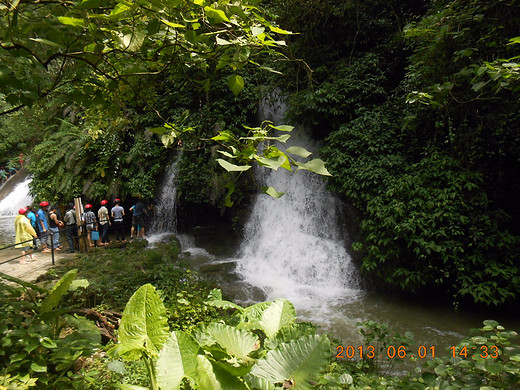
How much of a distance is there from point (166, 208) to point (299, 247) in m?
5.42

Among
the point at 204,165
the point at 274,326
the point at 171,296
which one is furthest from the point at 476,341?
the point at 204,165

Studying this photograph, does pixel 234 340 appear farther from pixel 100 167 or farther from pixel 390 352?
pixel 100 167

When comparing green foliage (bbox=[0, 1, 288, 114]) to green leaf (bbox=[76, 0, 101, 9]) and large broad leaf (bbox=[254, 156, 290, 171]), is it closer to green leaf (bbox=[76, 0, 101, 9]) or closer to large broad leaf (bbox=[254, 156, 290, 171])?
green leaf (bbox=[76, 0, 101, 9])

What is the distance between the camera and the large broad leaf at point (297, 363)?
105 centimetres

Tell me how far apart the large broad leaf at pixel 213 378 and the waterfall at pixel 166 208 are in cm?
1082

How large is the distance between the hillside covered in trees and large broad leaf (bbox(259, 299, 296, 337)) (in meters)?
0.84

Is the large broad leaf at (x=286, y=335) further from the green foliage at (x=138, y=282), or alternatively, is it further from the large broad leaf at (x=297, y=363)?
the green foliage at (x=138, y=282)

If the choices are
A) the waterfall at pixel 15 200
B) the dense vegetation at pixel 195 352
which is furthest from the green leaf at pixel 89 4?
the waterfall at pixel 15 200

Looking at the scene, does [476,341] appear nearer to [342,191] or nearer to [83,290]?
[83,290]

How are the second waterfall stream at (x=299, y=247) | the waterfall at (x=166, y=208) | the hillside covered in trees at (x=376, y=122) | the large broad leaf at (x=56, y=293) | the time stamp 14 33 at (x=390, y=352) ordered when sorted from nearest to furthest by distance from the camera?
the large broad leaf at (x=56, y=293) → the hillside covered in trees at (x=376, y=122) → the time stamp 14 33 at (x=390, y=352) → the second waterfall stream at (x=299, y=247) → the waterfall at (x=166, y=208)

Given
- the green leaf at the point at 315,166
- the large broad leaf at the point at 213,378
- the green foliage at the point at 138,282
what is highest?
the green leaf at the point at 315,166

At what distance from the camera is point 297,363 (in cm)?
109

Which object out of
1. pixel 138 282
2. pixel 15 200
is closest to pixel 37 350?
pixel 138 282

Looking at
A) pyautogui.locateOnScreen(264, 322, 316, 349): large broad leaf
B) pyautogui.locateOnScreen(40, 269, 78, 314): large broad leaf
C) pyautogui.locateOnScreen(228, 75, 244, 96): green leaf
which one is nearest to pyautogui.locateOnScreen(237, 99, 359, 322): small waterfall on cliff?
pyautogui.locateOnScreen(40, 269, 78, 314): large broad leaf
